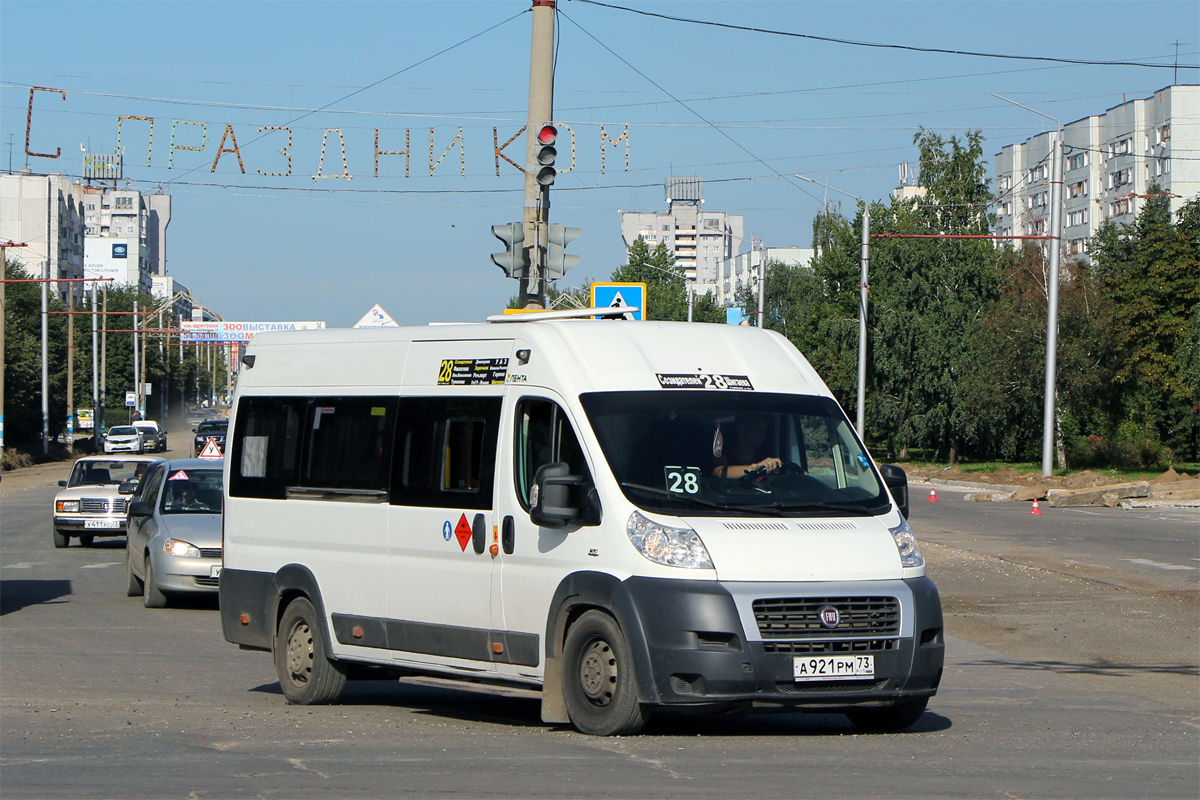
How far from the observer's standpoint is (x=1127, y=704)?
971 centimetres

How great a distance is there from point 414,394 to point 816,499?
273 cm

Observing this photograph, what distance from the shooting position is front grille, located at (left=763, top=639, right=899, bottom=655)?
738cm

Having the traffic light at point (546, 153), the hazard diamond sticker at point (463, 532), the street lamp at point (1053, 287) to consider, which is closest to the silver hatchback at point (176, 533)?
the traffic light at point (546, 153)

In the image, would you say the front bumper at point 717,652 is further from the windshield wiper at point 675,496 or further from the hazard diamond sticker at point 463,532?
the hazard diamond sticker at point 463,532

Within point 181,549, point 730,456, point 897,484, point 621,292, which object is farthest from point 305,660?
point 621,292

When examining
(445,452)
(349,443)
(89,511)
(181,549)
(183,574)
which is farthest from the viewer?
(89,511)

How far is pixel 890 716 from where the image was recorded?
809 centimetres

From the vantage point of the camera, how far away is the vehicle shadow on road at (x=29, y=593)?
56.5 feet

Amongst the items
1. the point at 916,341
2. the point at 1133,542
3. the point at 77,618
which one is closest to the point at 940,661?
the point at 77,618

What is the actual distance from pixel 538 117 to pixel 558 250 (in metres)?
1.48

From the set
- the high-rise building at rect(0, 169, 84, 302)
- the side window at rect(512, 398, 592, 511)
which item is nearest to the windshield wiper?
the side window at rect(512, 398, 592, 511)

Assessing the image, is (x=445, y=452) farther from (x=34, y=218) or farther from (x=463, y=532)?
(x=34, y=218)

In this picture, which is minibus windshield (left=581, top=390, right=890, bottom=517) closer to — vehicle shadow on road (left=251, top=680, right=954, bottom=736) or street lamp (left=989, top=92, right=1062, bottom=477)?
vehicle shadow on road (left=251, top=680, right=954, bottom=736)

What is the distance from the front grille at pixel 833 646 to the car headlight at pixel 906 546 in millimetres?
447
